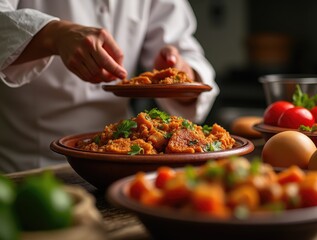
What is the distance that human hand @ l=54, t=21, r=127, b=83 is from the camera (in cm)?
141

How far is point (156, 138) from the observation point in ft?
4.19

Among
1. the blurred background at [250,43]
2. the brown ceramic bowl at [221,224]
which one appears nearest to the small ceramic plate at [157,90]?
the brown ceramic bowl at [221,224]

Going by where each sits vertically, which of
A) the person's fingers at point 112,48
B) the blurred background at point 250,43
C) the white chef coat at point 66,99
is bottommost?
the blurred background at point 250,43

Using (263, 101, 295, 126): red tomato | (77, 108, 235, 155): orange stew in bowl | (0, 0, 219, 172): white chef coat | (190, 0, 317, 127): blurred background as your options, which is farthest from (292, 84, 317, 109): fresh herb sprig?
(190, 0, 317, 127): blurred background

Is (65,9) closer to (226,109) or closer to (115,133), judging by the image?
(115,133)

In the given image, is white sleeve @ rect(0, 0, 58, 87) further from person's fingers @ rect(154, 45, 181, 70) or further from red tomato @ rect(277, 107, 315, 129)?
red tomato @ rect(277, 107, 315, 129)

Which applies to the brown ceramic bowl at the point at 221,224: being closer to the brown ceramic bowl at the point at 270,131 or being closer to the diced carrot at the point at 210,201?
the diced carrot at the point at 210,201

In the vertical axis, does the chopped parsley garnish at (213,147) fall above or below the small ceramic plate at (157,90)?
below

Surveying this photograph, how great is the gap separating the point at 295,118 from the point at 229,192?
0.84 metres

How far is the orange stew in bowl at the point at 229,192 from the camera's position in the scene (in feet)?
2.53

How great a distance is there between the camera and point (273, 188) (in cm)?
81

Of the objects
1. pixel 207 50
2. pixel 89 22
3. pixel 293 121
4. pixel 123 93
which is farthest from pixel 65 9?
pixel 207 50

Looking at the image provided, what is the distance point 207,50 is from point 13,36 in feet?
14.6

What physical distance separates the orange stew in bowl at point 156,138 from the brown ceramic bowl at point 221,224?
0.39 metres
